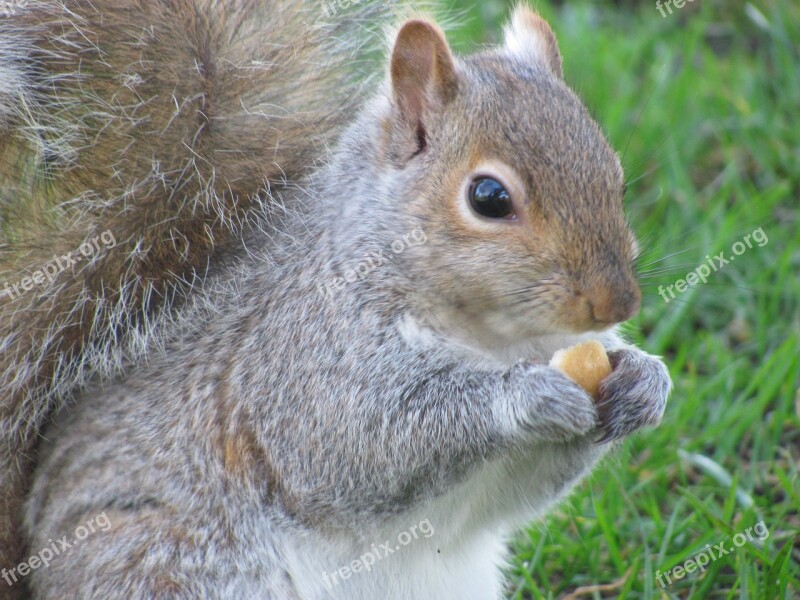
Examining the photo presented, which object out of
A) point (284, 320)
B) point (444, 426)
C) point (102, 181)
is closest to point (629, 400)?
point (444, 426)

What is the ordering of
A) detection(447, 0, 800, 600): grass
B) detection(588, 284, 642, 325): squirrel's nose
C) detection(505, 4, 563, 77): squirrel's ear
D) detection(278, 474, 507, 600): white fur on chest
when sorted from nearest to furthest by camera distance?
detection(588, 284, 642, 325): squirrel's nose
detection(278, 474, 507, 600): white fur on chest
detection(505, 4, 563, 77): squirrel's ear
detection(447, 0, 800, 600): grass

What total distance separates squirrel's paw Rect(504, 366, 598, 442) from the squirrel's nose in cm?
13

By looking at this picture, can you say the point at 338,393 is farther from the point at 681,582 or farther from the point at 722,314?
the point at 722,314

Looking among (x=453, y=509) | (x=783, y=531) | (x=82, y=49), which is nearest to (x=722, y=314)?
(x=783, y=531)

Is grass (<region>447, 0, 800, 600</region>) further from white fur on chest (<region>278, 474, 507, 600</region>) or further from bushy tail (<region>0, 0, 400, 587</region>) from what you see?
bushy tail (<region>0, 0, 400, 587</region>)

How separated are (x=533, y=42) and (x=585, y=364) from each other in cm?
63

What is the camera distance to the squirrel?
5.71 feet

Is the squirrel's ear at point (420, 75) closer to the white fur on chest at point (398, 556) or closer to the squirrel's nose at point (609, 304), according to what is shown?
the squirrel's nose at point (609, 304)

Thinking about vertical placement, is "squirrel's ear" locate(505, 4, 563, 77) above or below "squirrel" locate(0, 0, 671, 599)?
above

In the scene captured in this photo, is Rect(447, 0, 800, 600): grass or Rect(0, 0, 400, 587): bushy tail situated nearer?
Rect(0, 0, 400, 587): bushy tail

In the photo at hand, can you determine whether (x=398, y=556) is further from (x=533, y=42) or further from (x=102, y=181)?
(x=533, y=42)

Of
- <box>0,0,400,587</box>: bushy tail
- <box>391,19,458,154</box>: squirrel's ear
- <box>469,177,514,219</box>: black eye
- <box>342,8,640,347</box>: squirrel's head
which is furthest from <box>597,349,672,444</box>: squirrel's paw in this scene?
<box>0,0,400,587</box>: bushy tail

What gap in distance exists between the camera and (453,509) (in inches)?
73.8

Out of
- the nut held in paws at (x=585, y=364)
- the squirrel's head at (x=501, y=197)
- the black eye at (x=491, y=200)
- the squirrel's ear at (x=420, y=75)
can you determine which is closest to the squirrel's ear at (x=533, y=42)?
the squirrel's head at (x=501, y=197)
